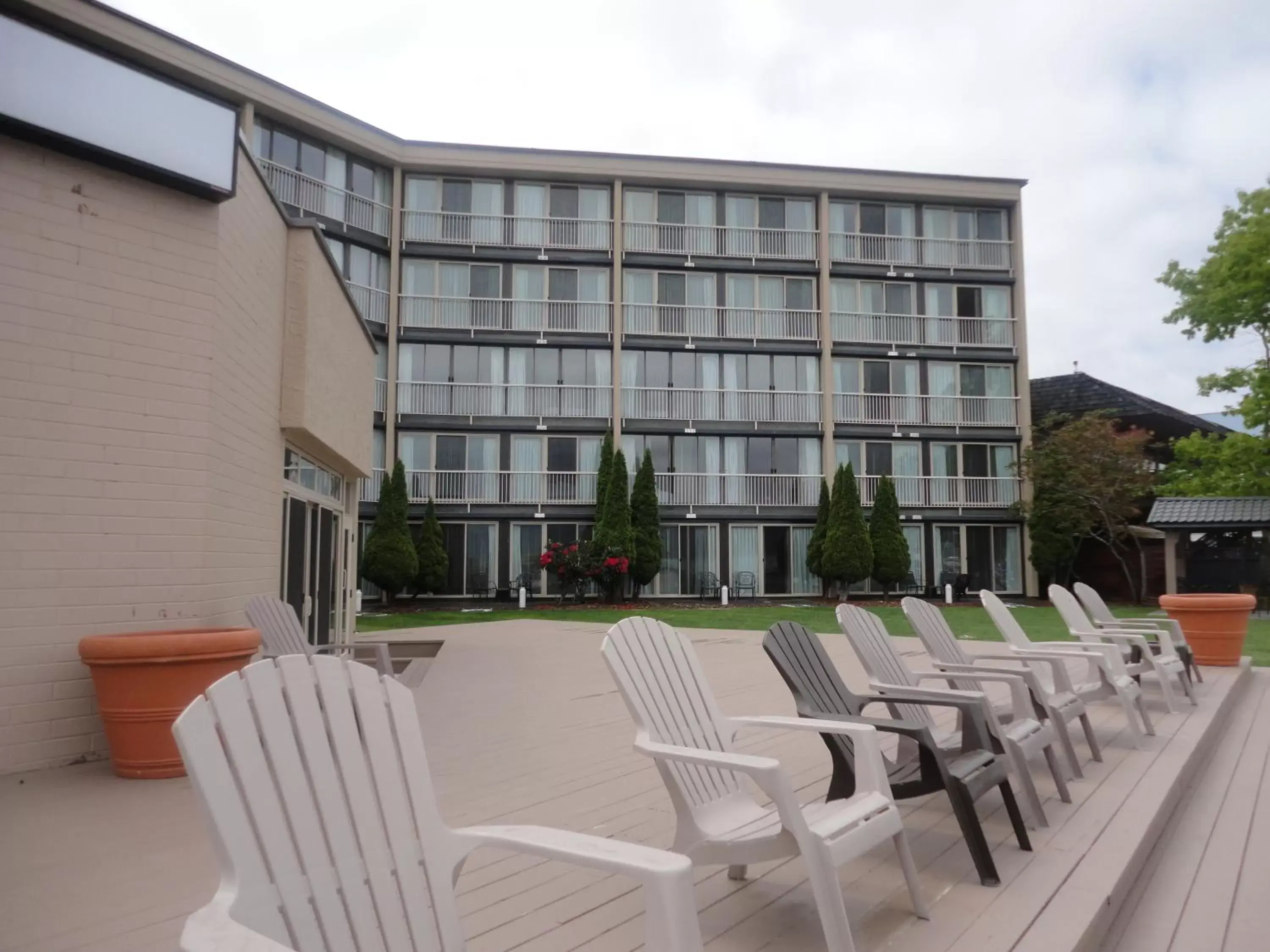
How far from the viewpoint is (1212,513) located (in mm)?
20359

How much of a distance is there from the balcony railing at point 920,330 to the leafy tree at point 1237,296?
4.76 meters

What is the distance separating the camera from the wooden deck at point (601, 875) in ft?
9.26

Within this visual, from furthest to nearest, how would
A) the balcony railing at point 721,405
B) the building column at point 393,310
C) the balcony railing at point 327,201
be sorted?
1. the balcony railing at point 721,405
2. the building column at point 393,310
3. the balcony railing at point 327,201

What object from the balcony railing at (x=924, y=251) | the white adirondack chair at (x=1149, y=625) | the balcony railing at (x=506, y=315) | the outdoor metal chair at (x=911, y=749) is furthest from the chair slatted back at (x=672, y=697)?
the balcony railing at (x=924, y=251)

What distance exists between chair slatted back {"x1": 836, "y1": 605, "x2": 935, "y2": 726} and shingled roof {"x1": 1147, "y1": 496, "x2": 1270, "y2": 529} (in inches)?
745

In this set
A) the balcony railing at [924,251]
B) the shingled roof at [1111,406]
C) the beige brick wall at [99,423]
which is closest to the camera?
the beige brick wall at [99,423]

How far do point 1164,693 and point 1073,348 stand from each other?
171ft

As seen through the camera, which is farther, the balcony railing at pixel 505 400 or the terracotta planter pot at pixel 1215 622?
the balcony railing at pixel 505 400

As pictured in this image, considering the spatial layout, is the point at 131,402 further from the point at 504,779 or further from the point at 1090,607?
the point at 1090,607

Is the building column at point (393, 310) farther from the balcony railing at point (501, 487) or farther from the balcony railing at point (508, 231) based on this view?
the balcony railing at point (501, 487)

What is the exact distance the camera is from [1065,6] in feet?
39.6

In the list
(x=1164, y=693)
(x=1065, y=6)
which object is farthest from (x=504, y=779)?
(x=1065, y=6)

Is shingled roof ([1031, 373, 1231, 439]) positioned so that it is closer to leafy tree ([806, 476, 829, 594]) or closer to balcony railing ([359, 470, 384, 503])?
leafy tree ([806, 476, 829, 594])

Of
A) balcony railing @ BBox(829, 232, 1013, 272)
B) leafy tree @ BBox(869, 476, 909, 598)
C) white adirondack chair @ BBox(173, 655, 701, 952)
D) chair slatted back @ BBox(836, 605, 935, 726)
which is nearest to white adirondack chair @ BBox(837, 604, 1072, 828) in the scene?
chair slatted back @ BBox(836, 605, 935, 726)
